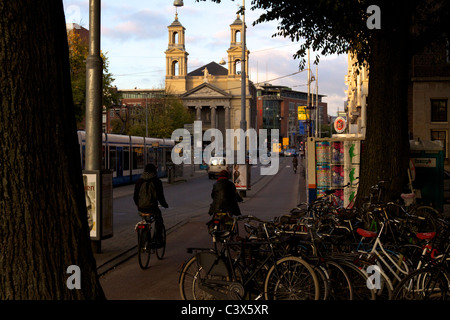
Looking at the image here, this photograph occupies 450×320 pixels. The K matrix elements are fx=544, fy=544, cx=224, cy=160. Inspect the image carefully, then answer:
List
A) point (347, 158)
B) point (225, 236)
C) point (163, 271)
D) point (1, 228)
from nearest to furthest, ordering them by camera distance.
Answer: point (1, 228) → point (225, 236) → point (163, 271) → point (347, 158)

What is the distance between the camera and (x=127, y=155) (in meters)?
33.8

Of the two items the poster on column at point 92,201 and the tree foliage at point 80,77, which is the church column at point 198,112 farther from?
the poster on column at point 92,201

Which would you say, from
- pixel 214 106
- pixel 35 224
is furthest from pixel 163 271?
pixel 214 106

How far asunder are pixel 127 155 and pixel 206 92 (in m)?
90.7

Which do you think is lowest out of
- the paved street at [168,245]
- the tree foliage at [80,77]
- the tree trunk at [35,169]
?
the paved street at [168,245]

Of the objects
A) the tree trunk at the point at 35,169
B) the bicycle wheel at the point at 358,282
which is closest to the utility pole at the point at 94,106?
the bicycle wheel at the point at 358,282

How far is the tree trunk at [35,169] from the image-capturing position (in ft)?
12.8

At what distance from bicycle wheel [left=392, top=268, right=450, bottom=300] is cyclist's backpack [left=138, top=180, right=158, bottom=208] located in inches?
204

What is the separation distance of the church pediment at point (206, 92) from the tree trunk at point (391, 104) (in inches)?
4404

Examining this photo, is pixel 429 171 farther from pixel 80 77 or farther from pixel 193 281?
pixel 80 77

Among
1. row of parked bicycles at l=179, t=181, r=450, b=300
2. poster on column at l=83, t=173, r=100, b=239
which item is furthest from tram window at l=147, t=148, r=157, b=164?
row of parked bicycles at l=179, t=181, r=450, b=300

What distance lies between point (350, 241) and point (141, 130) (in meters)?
58.7

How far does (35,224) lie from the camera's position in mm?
3947
